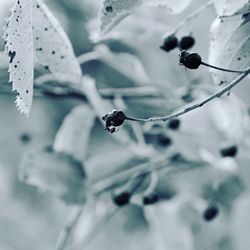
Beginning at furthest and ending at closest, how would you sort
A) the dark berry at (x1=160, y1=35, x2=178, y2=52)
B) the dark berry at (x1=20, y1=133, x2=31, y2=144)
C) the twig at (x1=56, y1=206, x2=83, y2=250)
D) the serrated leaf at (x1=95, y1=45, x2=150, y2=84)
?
the dark berry at (x1=20, y1=133, x2=31, y2=144), the serrated leaf at (x1=95, y1=45, x2=150, y2=84), the twig at (x1=56, y1=206, x2=83, y2=250), the dark berry at (x1=160, y1=35, x2=178, y2=52)

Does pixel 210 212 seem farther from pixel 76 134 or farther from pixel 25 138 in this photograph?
pixel 25 138

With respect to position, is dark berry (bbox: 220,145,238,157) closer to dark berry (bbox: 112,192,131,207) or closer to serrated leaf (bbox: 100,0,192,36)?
dark berry (bbox: 112,192,131,207)

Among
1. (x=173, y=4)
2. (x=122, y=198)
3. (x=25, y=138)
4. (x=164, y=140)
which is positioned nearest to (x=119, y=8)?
(x=173, y=4)

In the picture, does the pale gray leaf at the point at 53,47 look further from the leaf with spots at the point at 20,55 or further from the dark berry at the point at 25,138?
the dark berry at the point at 25,138

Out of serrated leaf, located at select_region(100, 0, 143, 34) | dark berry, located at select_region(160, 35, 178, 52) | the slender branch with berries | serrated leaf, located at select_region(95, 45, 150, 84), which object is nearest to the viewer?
the slender branch with berries

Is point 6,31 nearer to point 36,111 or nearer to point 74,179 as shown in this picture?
point 74,179

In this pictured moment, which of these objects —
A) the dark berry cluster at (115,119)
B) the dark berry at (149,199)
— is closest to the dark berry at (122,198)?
the dark berry at (149,199)

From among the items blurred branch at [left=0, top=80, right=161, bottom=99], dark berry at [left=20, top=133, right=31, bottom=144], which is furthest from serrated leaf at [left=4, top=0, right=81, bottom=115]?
dark berry at [left=20, top=133, right=31, bottom=144]

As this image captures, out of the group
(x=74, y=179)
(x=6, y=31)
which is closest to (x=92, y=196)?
(x=74, y=179)
